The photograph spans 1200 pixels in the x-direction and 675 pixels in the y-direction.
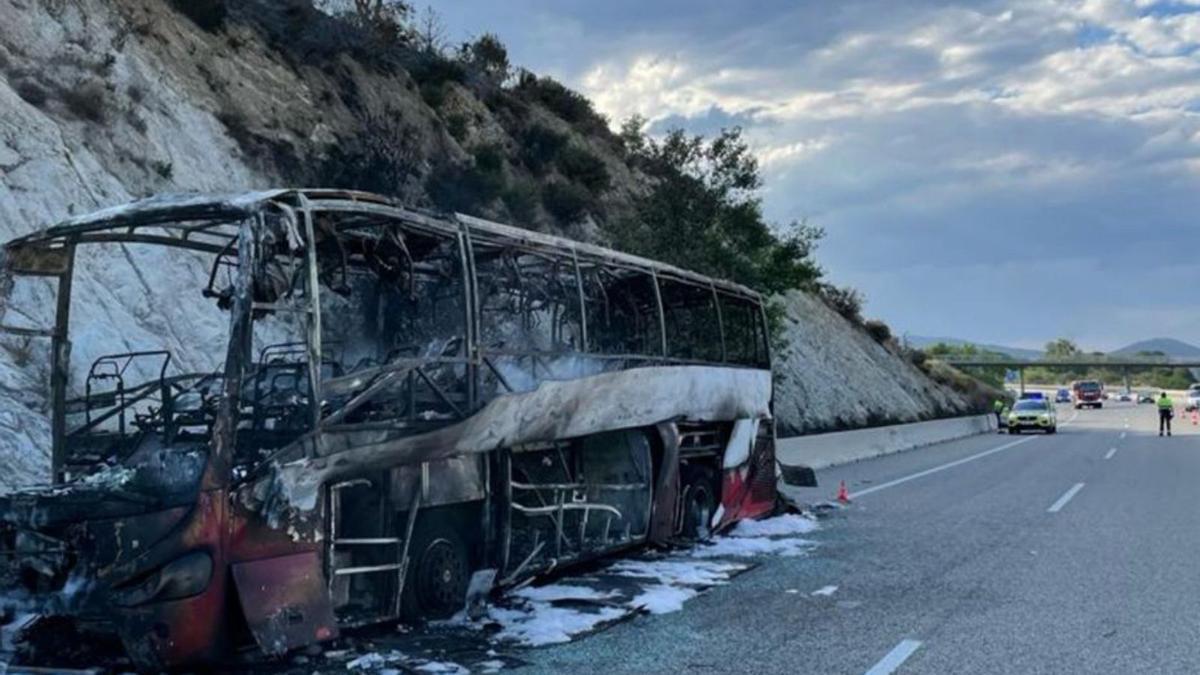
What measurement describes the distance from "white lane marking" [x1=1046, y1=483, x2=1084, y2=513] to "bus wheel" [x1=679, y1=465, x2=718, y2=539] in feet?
18.3

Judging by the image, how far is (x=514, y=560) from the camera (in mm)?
8570

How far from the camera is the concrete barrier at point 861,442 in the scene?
22109 millimetres

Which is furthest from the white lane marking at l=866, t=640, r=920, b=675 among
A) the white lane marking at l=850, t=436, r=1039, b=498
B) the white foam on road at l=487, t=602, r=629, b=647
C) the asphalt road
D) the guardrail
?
the guardrail

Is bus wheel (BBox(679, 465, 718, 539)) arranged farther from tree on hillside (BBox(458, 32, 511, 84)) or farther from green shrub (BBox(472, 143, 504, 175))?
tree on hillside (BBox(458, 32, 511, 84))

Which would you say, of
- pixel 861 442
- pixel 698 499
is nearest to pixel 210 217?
pixel 698 499

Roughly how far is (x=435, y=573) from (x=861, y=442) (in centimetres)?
2110

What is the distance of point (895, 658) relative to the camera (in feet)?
22.1

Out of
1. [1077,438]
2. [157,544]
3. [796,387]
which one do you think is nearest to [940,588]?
[157,544]

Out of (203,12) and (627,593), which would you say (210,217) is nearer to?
(627,593)

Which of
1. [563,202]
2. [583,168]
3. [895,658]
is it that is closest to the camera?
[895,658]

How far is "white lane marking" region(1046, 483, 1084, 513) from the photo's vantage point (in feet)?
48.7

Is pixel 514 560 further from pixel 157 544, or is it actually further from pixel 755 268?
pixel 755 268

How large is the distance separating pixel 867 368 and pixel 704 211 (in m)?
20.0

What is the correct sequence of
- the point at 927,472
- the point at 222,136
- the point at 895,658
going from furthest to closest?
the point at 927,472 → the point at 222,136 → the point at 895,658
